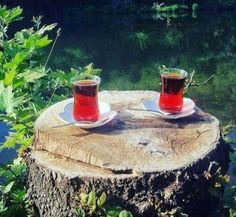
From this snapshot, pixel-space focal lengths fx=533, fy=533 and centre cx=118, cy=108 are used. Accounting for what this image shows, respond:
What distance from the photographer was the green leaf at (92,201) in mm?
2365

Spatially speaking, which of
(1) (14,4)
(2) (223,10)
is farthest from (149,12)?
(1) (14,4)

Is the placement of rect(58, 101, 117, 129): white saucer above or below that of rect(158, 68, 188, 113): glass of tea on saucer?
below

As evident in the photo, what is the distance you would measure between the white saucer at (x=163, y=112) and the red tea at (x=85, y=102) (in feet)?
1.17

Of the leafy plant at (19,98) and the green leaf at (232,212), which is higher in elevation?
the leafy plant at (19,98)

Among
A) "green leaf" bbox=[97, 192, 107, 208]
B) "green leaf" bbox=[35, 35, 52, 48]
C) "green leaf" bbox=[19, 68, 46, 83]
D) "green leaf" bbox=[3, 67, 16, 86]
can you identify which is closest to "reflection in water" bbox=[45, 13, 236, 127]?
"green leaf" bbox=[35, 35, 52, 48]

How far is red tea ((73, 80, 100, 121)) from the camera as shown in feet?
9.11

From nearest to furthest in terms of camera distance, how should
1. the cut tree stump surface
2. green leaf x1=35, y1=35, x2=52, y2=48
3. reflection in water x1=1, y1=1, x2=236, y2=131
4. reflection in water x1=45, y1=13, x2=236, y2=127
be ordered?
the cut tree stump surface → green leaf x1=35, y1=35, x2=52, y2=48 → reflection in water x1=45, y1=13, x2=236, y2=127 → reflection in water x1=1, y1=1, x2=236, y2=131

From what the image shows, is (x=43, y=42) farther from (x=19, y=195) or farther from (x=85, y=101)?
(x=19, y=195)

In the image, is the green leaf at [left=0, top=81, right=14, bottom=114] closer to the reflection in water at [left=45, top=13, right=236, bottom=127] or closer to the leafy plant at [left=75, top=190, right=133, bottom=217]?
the leafy plant at [left=75, top=190, right=133, bottom=217]

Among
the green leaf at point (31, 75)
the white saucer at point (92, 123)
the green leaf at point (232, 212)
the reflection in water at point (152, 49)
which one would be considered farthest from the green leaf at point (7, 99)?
the reflection in water at point (152, 49)

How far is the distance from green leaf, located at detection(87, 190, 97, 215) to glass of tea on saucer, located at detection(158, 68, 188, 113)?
79 centimetres

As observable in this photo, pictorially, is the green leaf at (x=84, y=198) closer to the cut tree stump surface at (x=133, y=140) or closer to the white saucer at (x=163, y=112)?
the cut tree stump surface at (x=133, y=140)

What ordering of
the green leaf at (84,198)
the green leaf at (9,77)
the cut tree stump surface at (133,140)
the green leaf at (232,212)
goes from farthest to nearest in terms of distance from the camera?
1. the green leaf at (9,77)
2. the green leaf at (232,212)
3. the cut tree stump surface at (133,140)
4. the green leaf at (84,198)

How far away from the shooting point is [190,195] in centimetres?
257
